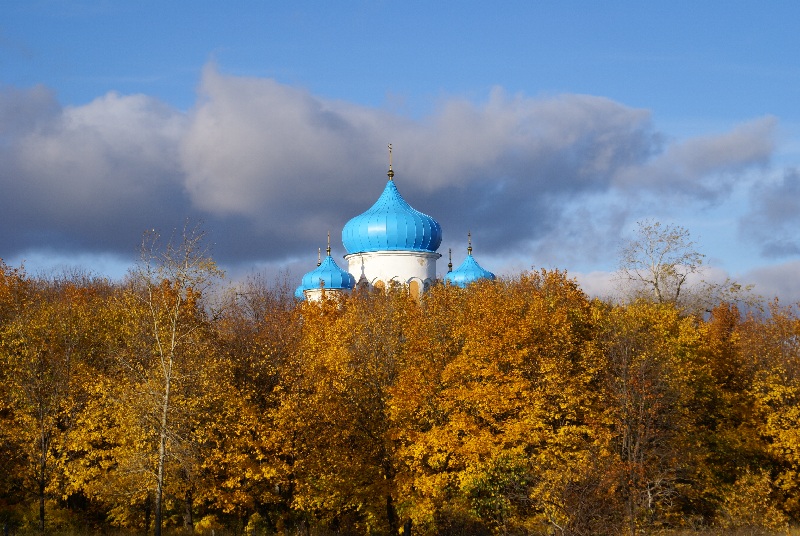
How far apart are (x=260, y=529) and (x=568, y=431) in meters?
11.9

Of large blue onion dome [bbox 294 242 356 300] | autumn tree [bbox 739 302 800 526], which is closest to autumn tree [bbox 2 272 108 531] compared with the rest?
autumn tree [bbox 739 302 800 526]

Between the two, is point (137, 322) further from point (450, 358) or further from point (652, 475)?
point (652, 475)

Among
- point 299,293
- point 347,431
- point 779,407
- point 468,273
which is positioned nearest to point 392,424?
point 347,431

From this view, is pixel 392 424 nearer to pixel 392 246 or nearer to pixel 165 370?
pixel 165 370

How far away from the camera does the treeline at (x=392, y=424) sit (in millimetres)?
27031

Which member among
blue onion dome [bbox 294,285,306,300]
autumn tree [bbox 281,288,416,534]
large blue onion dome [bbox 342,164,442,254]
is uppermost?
large blue onion dome [bbox 342,164,442,254]

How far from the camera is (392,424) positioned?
30031 mm

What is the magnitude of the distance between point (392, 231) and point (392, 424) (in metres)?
31.4

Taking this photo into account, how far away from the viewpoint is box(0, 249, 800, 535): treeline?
27031 millimetres

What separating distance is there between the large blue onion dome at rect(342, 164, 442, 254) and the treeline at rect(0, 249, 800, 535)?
23696 millimetres

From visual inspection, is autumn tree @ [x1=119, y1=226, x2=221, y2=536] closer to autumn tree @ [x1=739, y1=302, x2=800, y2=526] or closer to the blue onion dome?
autumn tree @ [x1=739, y1=302, x2=800, y2=526]

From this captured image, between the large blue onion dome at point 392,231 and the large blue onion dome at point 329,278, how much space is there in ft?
11.3

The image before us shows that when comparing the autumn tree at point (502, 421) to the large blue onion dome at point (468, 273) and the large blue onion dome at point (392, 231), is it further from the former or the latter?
the large blue onion dome at point (468, 273)

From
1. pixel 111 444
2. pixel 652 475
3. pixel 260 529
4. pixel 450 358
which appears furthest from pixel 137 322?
pixel 652 475
